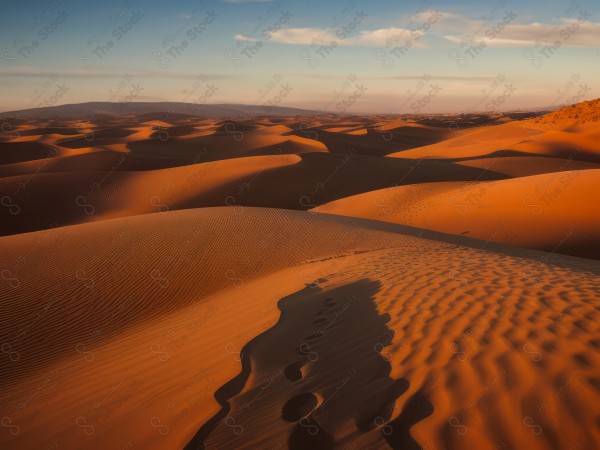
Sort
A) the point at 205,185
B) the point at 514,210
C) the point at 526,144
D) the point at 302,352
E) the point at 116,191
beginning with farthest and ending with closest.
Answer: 1. the point at 526,144
2. the point at 116,191
3. the point at 205,185
4. the point at 514,210
5. the point at 302,352

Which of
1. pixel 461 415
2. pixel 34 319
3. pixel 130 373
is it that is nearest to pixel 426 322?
pixel 461 415

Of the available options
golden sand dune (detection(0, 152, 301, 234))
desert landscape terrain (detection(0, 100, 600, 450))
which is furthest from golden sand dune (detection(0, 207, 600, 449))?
golden sand dune (detection(0, 152, 301, 234))

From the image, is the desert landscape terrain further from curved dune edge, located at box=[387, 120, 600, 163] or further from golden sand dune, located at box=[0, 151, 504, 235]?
curved dune edge, located at box=[387, 120, 600, 163]

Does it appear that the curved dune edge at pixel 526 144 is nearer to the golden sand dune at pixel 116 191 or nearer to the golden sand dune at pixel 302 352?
the golden sand dune at pixel 116 191

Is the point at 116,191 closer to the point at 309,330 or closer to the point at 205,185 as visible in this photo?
the point at 205,185

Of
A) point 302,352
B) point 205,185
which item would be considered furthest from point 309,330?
point 205,185

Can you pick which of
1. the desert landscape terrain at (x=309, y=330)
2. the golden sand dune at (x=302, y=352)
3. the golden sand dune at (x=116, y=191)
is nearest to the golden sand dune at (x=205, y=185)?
the golden sand dune at (x=116, y=191)

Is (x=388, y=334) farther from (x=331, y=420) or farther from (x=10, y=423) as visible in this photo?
(x=10, y=423)
